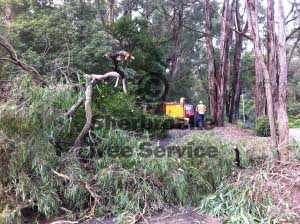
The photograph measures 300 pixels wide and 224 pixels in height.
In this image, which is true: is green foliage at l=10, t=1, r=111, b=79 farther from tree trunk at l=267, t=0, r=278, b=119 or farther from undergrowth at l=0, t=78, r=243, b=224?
undergrowth at l=0, t=78, r=243, b=224

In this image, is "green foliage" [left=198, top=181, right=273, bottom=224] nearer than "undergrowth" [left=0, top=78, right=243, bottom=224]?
Yes

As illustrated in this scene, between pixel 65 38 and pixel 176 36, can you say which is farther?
pixel 176 36

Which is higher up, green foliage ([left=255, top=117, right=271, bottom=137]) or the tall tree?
the tall tree

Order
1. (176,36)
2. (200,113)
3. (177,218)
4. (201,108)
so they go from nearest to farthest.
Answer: (177,218)
(201,108)
(200,113)
(176,36)

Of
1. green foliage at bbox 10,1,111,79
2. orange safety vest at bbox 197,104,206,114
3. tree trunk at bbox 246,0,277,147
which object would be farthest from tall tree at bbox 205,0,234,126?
tree trunk at bbox 246,0,277,147

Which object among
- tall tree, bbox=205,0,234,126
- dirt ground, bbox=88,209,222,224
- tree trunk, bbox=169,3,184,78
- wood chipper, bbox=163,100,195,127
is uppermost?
tree trunk, bbox=169,3,184,78

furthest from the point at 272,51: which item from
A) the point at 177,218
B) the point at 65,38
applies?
the point at 65,38

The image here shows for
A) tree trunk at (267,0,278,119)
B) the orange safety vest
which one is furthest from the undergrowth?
the orange safety vest

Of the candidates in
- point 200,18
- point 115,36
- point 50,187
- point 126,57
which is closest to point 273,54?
point 126,57

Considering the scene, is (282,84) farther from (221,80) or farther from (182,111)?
(221,80)

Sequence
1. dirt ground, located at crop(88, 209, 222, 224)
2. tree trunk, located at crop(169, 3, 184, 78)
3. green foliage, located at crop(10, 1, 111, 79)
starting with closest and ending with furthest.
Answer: dirt ground, located at crop(88, 209, 222, 224)
green foliage, located at crop(10, 1, 111, 79)
tree trunk, located at crop(169, 3, 184, 78)

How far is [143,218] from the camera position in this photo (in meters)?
3.94

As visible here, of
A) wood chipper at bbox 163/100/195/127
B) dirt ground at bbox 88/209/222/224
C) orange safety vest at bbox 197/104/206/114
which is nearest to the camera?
dirt ground at bbox 88/209/222/224

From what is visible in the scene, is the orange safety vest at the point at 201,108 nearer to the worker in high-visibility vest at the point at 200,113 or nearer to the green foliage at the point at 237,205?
the worker in high-visibility vest at the point at 200,113
